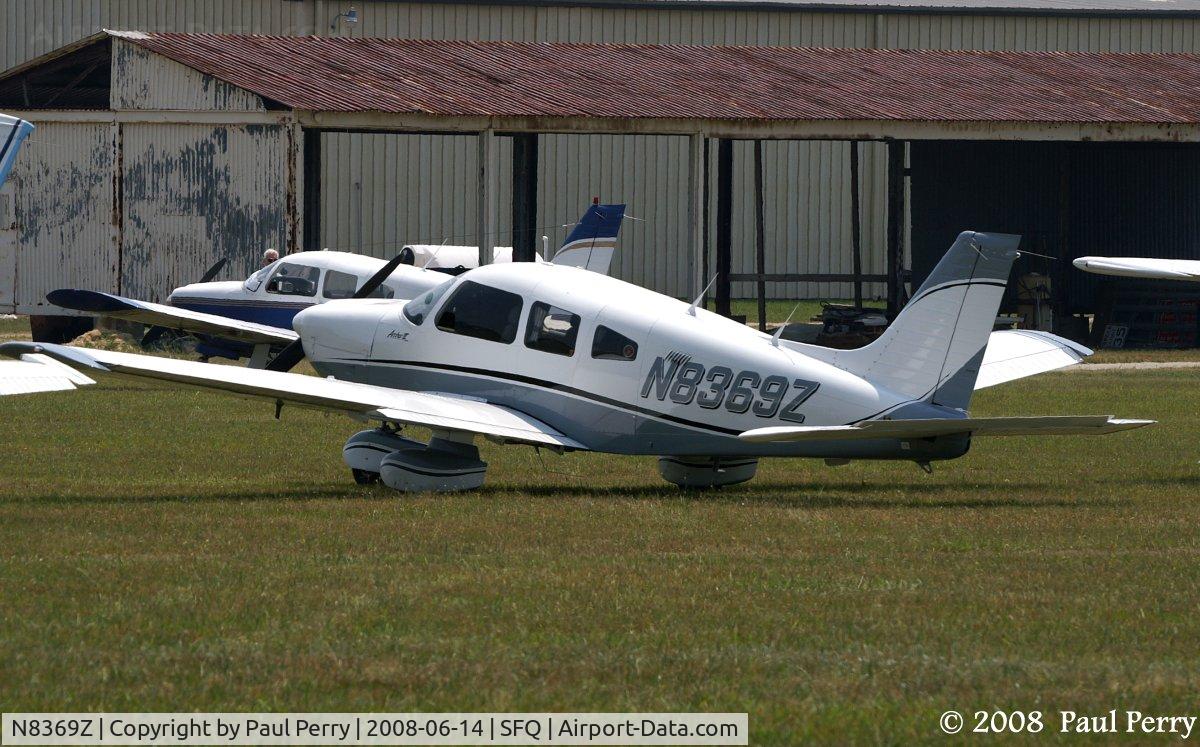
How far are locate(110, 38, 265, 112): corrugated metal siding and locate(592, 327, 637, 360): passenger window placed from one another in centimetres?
1745

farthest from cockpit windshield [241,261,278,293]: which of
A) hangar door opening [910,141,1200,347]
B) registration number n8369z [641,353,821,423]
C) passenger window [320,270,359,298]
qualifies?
hangar door opening [910,141,1200,347]

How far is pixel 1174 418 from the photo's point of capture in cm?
2050

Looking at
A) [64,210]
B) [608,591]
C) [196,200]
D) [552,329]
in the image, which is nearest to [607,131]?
[196,200]

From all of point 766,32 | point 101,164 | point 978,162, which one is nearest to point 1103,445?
point 101,164

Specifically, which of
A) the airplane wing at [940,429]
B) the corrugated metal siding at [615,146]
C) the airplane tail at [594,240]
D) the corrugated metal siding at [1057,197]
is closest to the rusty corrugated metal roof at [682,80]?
the corrugated metal siding at [1057,197]

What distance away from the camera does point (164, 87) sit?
100 feet

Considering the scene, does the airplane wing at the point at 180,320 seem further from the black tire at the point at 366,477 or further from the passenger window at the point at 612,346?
the passenger window at the point at 612,346

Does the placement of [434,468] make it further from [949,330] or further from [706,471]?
[949,330]

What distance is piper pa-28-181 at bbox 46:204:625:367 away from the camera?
23.2 meters

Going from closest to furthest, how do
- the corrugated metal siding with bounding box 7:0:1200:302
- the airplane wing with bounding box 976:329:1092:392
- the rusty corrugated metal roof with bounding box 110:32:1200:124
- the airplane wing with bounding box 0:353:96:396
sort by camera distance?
the airplane wing with bounding box 0:353:96:396 < the airplane wing with bounding box 976:329:1092:392 < the rusty corrugated metal roof with bounding box 110:32:1200:124 < the corrugated metal siding with bounding box 7:0:1200:302

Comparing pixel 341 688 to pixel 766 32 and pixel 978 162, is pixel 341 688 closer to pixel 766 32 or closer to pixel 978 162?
pixel 978 162

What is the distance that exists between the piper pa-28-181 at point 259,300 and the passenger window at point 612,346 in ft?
29.0

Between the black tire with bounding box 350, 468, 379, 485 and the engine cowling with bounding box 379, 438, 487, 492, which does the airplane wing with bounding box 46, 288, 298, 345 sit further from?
the engine cowling with bounding box 379, 438, 487, 492

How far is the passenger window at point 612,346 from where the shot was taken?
13.5 meters
